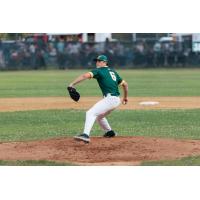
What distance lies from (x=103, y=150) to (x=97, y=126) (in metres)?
2.61

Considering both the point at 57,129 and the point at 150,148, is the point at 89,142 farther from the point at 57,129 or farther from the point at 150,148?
the point at 57,129

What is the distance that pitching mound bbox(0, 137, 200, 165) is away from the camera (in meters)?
9.17

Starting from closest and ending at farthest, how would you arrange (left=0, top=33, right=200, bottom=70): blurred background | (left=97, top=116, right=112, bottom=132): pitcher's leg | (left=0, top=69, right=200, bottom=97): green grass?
(left=97, top=116, right=112, bottom=132): pitcher's leg → (left=0, top=33, right=200, bottom=70): blurred background → (left=0, top=69, right=200, bottom=97): green grass

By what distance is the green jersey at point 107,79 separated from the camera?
970cm

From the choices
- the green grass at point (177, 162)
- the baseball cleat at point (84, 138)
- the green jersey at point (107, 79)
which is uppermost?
the green jersey at point (107, 79)

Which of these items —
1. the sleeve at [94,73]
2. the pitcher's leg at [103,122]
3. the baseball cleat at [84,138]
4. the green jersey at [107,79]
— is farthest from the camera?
the pitcher's leg at [103,122]

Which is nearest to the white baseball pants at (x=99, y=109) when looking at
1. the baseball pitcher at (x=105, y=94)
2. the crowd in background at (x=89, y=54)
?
the baseball pitcher at (x=105, y=94)

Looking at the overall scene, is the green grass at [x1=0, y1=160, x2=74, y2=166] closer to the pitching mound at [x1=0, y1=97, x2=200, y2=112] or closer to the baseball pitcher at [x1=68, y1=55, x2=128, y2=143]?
the baseball pitcher at [x1=68, y1=55, x2=128, y2=143]

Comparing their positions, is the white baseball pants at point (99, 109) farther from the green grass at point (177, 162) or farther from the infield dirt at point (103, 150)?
the green grass at point (177, 162)

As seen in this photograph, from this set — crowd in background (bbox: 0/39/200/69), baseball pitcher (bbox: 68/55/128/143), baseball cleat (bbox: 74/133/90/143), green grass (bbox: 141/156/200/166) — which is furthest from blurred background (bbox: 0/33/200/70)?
green grass (bbox: 141/156/200/166)

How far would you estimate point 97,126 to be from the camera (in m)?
12.3

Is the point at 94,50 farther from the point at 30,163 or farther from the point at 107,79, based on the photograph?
the point at 30,163

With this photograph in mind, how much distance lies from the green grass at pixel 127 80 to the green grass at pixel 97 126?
1.65ft

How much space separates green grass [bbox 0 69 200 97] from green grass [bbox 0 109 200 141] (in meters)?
0.50
